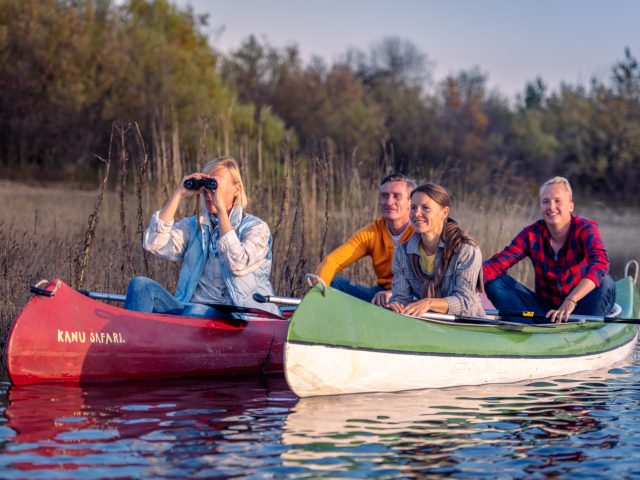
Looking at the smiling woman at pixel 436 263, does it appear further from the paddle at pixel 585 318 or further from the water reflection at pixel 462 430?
the water reflection at pixel 462 430

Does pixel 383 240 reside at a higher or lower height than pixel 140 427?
higher

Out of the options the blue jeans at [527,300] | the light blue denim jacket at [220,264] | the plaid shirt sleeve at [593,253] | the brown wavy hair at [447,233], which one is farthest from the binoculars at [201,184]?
the plaid shirt sleeve at [593,253]

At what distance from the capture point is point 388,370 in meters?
6.27

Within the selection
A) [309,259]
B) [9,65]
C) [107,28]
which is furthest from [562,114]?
[309,259]

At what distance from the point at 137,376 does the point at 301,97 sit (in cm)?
2129

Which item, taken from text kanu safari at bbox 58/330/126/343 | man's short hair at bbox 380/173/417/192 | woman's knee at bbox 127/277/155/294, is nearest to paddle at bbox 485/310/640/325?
man's short hair at bbox 380/173/417/192

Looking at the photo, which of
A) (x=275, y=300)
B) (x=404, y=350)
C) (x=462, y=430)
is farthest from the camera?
Result: (x=404, y=350)

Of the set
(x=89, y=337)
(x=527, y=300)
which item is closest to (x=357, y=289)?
(x=527, y=300)

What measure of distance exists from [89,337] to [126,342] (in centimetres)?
21

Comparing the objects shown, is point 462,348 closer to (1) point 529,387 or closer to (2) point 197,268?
(1) point 529,387

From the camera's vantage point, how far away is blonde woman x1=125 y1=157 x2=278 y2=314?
6402mm

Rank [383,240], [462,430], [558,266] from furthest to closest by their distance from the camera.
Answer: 1. [558,266]
2. [383,240]
3. [462,430]

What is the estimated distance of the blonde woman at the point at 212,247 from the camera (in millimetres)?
6402

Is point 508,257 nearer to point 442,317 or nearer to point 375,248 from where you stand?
point 375,248
